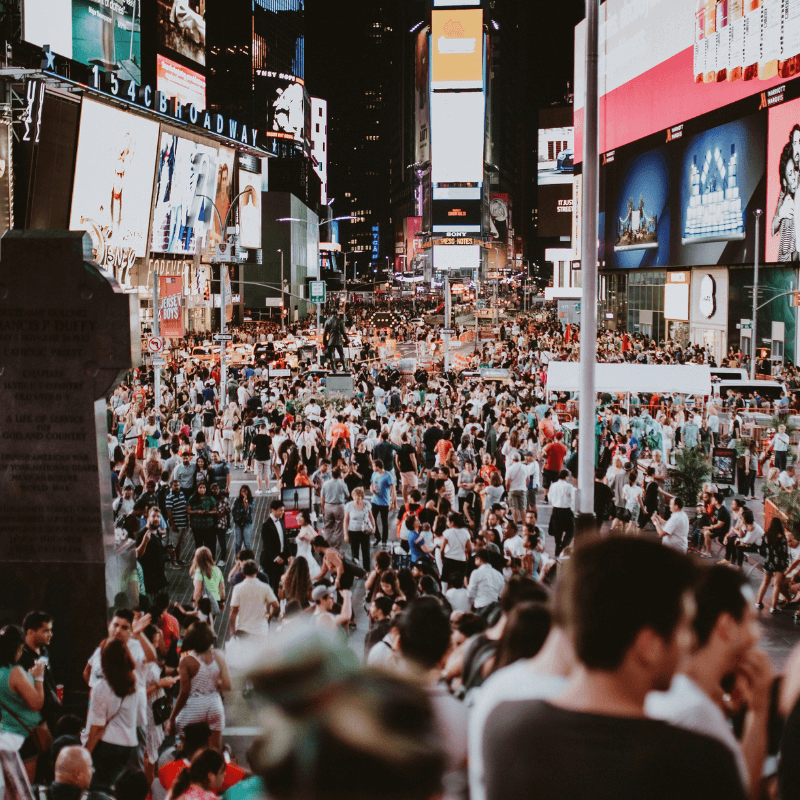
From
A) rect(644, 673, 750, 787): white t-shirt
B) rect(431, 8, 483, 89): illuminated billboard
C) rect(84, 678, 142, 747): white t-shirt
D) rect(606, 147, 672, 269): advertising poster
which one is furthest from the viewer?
rect(431, 8, 483, 89): illuminated billboard

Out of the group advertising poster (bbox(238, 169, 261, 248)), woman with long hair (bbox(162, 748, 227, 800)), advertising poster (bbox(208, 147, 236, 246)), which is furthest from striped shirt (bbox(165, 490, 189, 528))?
advertising poster (bbox(238, 169, 261, 248))

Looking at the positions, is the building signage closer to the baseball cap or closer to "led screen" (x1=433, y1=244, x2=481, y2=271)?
the baseball cap

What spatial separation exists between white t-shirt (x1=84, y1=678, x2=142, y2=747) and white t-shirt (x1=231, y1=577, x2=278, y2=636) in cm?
194

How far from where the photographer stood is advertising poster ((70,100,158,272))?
4062 cm

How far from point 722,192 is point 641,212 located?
12066 millimetres

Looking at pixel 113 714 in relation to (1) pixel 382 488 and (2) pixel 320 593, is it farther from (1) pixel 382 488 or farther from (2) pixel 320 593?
(1) pixel 382 488

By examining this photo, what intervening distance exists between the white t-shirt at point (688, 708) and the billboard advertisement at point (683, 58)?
29.6 m

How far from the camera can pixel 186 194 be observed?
2126 inches

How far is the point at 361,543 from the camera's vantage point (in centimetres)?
1209

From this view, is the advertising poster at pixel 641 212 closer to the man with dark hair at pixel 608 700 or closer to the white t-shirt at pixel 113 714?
the white t-shirt at pixel 113 714

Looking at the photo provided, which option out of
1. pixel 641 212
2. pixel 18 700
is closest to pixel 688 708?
pixel 18 700

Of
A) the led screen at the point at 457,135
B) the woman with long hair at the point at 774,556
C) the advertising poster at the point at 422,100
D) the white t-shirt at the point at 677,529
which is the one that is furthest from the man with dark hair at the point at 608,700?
the advertising poster at the point at 422,100

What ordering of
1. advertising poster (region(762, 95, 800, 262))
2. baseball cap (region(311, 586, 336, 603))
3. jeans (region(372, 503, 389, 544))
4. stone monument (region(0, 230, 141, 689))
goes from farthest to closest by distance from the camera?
1. advertising poster (region(762, 95, 800, 262))
2. jeans (region(372, 503, 389, 544))
3. stone monument (region(0, 230, 141, 689))
4. baseball cap (region(311, 586, 336, 603))

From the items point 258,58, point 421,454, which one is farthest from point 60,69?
point 258,58
